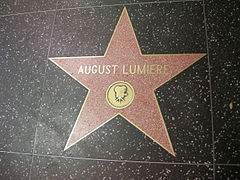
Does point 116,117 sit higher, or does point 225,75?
point 225,75

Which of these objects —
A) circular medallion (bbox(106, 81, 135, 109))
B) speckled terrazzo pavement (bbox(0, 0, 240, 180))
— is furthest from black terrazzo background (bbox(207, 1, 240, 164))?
circular medallion (bbox(106, 81, 135, 109))

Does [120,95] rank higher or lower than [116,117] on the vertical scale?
higher

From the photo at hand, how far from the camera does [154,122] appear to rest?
125 cm

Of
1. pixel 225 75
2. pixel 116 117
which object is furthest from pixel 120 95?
pixel 225 75

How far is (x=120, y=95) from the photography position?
1.32 metres

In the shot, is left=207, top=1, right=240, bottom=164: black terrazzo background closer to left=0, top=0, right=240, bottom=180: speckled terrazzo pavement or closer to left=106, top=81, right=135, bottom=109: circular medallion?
left=0, top=0, right=240, bottom=180: speckled terrazzo pavement

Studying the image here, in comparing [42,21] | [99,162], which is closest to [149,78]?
[99,162]

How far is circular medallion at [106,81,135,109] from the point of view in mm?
1304

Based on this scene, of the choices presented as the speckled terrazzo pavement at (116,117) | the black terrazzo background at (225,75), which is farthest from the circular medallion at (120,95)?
the black terrazzo background at (225,75)

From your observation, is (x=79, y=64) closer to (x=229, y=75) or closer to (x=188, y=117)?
(x=188, y=117)

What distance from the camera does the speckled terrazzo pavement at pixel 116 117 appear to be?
3.94ft

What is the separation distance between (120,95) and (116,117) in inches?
5.3

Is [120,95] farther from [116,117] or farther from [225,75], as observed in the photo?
[225,75]

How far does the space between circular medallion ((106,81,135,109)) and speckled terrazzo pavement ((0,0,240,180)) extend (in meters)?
0.09
